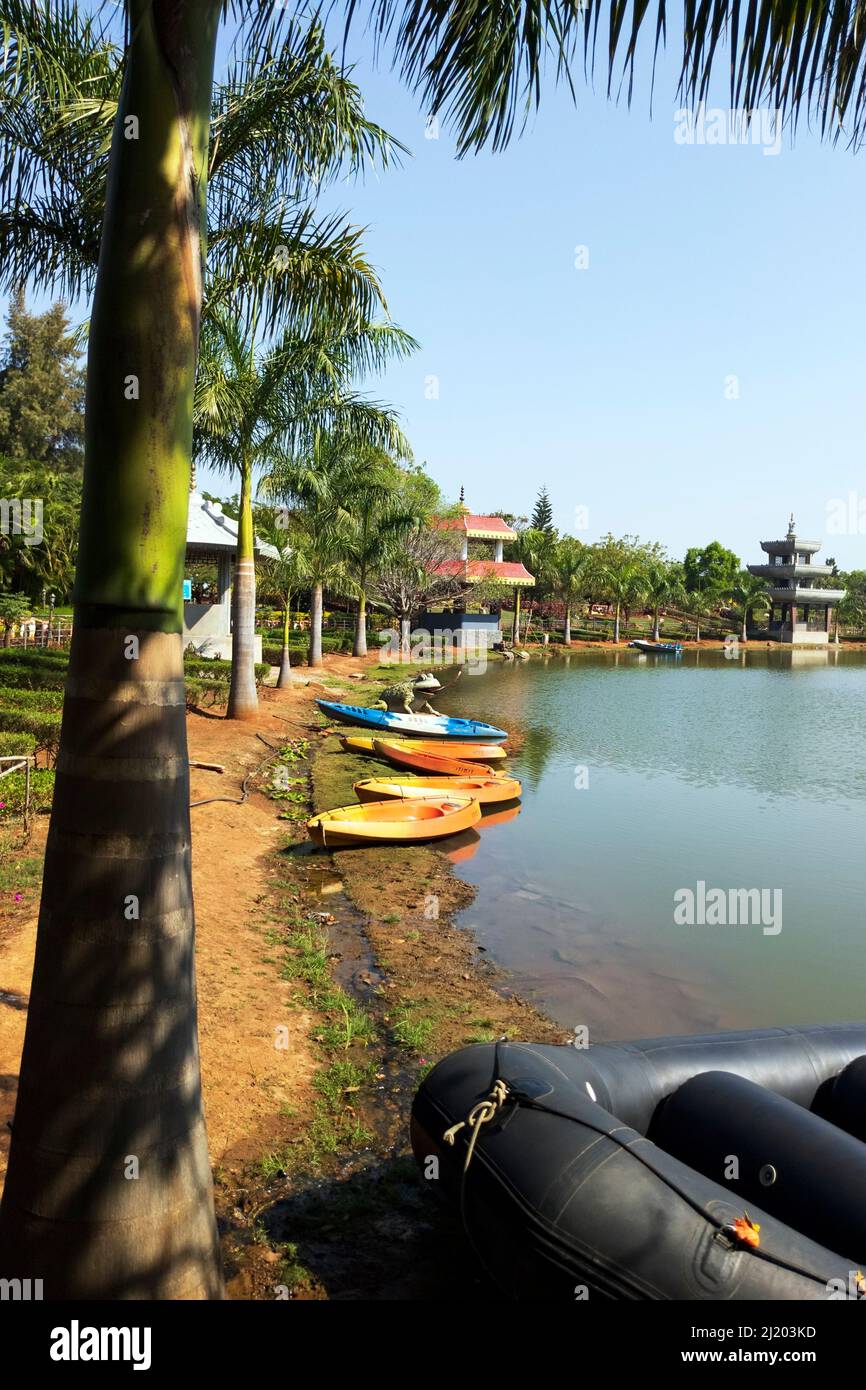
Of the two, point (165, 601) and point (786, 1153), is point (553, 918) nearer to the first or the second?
point (786, 1153)

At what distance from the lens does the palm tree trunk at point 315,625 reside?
112 feet

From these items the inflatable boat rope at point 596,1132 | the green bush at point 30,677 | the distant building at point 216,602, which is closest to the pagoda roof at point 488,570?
the distant building at point 216,602

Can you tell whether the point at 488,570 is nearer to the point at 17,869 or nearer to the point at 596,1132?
the point at 17,869

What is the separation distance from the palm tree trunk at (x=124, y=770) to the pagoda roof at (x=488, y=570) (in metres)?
47.1

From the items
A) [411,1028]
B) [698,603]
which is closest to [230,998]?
[411,1028]

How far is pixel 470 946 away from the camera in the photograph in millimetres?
10445

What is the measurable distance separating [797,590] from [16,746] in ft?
275

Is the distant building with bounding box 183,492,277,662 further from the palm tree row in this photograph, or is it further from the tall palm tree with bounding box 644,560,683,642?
the tall palm tree with bounding box 644,560,683,642

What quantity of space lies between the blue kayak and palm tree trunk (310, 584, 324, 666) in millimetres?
10779

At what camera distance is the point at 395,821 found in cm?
1411

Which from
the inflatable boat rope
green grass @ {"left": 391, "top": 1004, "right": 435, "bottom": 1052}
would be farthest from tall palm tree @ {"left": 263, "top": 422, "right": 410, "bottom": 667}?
the inflatable boat rope

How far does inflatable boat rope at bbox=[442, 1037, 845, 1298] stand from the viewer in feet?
12.0

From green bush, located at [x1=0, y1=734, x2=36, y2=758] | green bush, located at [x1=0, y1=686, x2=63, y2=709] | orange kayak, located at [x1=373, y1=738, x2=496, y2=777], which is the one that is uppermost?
green bush, located at [x1=0, y1=686, x2=63, y2=709]
